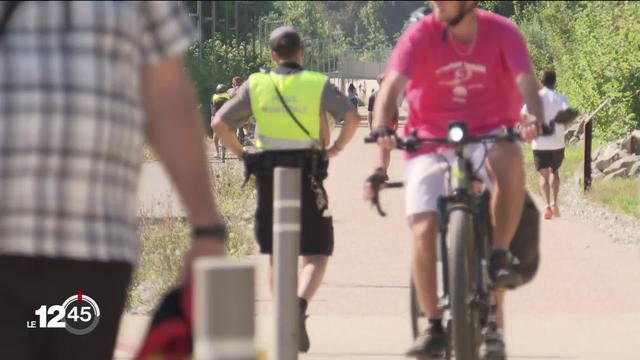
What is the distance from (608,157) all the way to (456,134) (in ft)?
54.2

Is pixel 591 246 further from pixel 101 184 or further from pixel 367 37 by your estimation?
pixel 367 37

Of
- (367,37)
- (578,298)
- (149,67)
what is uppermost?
(367,37)

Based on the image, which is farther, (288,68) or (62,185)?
(288,68)

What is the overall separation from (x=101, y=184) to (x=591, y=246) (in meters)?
11.4

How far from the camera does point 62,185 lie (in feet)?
12.8

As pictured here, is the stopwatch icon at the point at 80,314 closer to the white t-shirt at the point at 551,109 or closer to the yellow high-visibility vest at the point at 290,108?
the yellow high-visibility vest at the point at 290,108

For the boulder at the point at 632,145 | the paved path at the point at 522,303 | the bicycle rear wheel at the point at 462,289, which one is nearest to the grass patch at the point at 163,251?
the paved path at the point at 522,303

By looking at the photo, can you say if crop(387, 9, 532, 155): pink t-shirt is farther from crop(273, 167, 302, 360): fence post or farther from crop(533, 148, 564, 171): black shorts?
crop(533, 148, 564, 171): black shorts

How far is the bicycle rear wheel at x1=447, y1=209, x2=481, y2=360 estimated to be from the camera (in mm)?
6922

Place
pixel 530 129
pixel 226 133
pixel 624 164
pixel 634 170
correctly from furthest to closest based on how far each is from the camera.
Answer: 1. pixel 624 164
2. pixel 634 170
3. pixel 226 133
4. pixel 530 129

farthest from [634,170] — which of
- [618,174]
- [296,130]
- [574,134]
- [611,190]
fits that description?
[296,130]

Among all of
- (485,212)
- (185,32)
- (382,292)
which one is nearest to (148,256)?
(382,292)

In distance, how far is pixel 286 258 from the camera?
736cm

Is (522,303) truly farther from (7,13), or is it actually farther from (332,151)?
(7,13)
